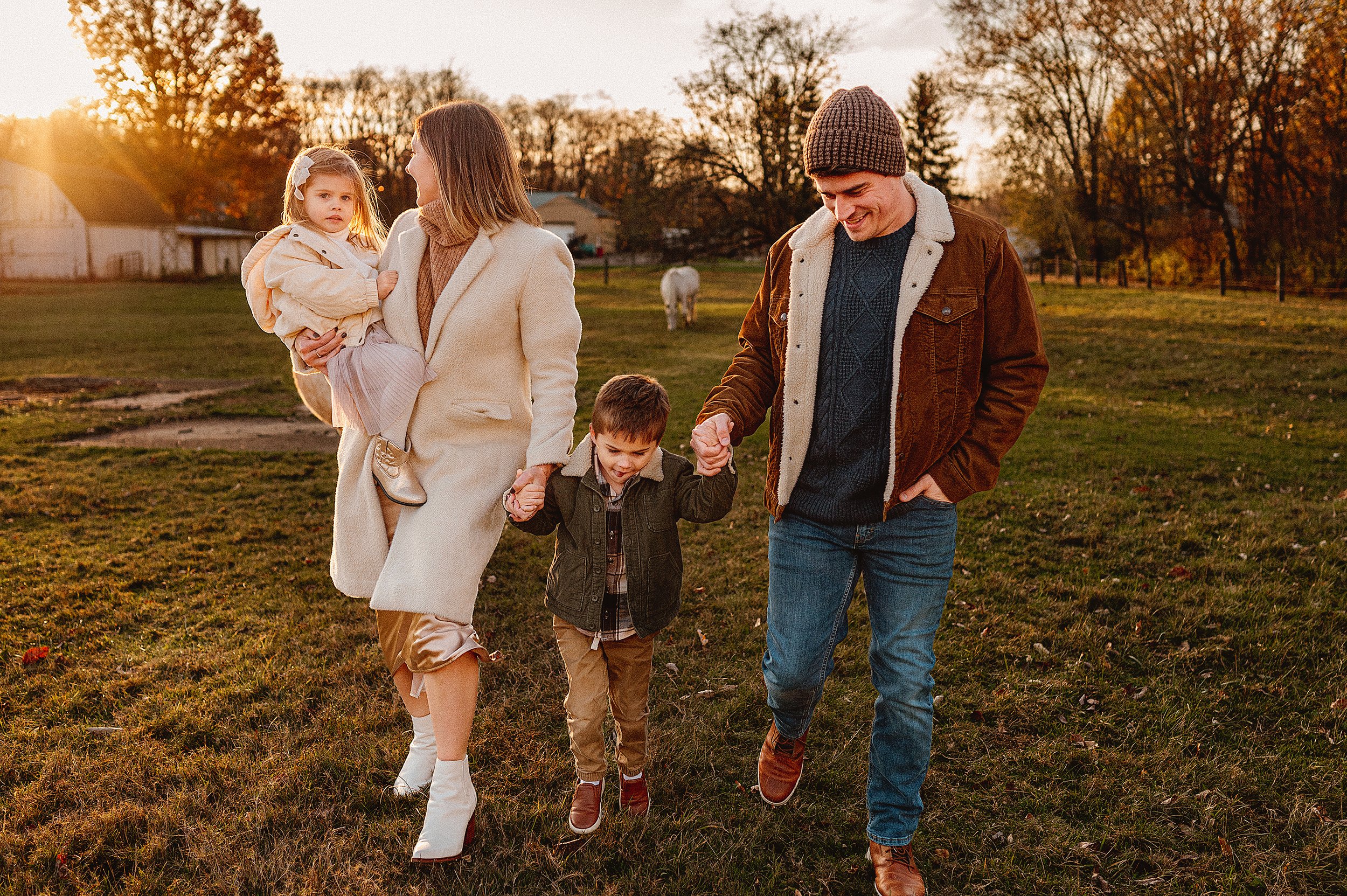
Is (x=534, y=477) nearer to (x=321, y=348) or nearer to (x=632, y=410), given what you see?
(x=632, y=410)

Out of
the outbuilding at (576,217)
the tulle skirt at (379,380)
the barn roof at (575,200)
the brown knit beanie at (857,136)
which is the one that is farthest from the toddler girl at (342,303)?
the outbuilding at (576,217)

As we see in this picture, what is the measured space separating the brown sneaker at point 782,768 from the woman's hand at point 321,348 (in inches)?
79.2

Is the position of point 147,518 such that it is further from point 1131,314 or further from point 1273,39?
point 1273,39

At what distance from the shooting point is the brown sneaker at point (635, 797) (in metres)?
3.33

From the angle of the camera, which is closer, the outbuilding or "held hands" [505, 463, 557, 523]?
"held hands" [505, 463, 557, 523]

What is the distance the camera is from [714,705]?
4188 mm

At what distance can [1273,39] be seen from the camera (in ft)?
86.5

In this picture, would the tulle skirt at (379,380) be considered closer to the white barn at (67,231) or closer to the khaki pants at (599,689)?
the khaki pants at (599,689)

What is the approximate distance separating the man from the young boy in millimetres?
238

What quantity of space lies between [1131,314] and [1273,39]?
12.1m

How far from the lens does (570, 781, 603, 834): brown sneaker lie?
10.5ft

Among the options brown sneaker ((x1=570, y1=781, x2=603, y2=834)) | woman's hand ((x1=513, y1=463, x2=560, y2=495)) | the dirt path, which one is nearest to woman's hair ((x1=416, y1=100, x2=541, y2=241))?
woman's hand ((x1=513, y1=463, x2=560, y2=495))

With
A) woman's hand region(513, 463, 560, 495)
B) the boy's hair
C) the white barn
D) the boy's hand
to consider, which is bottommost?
the boy's hand

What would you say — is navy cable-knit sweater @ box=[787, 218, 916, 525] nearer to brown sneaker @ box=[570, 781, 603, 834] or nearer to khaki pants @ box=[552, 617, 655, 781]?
khaki pants @ box=[552, 617, 655, 781]
